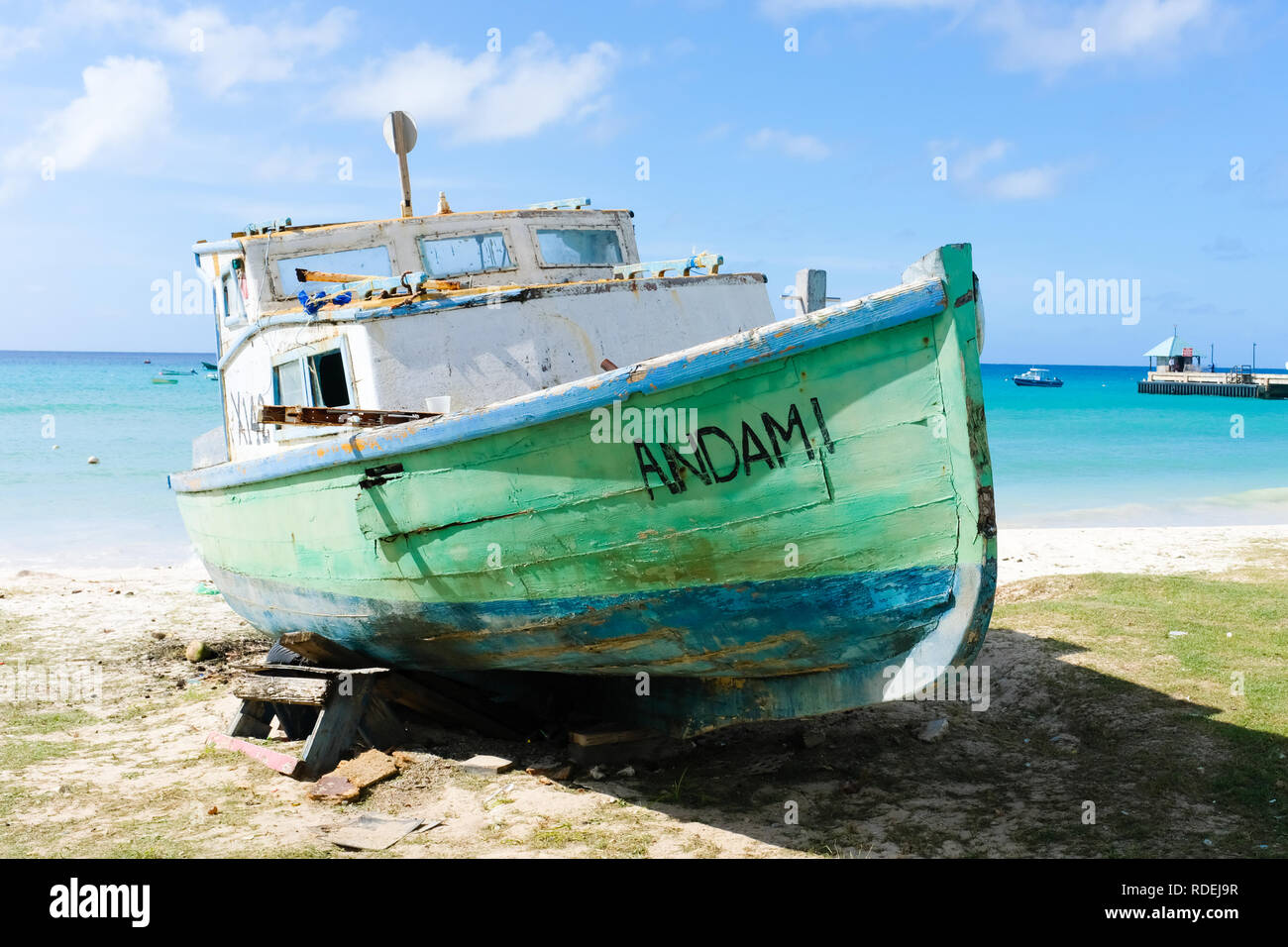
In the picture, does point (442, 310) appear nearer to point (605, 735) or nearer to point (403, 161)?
point (403, 161)

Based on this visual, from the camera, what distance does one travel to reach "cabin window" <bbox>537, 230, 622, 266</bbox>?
7203 millimetres

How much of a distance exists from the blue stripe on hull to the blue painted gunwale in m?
0.94

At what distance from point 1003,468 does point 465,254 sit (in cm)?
2867

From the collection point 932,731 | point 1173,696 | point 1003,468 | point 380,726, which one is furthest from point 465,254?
point 1003,468

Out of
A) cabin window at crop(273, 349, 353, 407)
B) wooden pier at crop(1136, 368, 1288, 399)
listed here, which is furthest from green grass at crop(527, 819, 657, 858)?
wooden pier at crop(1136, 368, 1288, 399)

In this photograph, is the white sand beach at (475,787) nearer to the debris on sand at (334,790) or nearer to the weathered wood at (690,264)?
the debris on sand at (334,790)

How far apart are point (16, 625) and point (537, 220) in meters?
6.27

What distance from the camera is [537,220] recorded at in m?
7.18

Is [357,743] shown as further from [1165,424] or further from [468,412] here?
[1165,424]

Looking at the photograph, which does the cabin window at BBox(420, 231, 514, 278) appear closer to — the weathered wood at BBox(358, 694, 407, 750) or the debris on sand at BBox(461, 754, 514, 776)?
the weathered wood at BBox(358, 694, 407, 750)

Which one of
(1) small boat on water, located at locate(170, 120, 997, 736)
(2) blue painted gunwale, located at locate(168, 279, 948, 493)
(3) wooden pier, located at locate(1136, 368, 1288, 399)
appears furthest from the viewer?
(3) wooden pier, located at locate(1136, 368, 1288, 399)

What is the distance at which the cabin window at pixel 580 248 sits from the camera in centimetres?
720

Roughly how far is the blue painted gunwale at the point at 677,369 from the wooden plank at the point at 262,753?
1.75 meters
